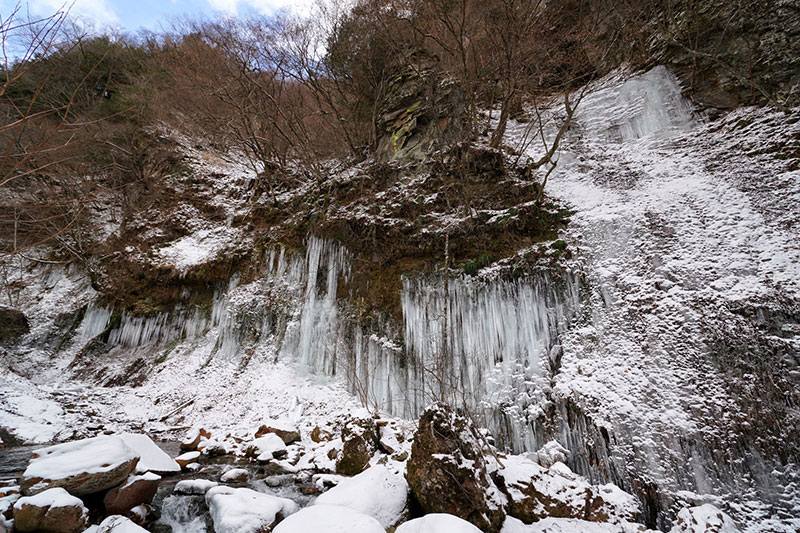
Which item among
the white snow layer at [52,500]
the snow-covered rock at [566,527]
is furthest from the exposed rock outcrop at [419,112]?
the white snow layer at [52,500]

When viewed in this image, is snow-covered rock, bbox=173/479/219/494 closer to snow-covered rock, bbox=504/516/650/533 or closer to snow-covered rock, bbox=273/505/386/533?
snow-covered rock, bbox=273/505/386/533

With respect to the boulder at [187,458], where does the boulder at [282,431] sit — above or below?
above

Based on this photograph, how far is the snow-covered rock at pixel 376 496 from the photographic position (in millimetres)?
3803

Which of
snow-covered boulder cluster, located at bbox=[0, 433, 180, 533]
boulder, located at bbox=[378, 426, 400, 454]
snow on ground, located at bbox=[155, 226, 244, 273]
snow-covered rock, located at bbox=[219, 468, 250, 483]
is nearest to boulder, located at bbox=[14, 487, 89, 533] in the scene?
snow-covered boulder cluster, located at bbox=[0, 433, 180, 533]

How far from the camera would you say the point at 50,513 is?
3398 mm

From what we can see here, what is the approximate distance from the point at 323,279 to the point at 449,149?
497cm

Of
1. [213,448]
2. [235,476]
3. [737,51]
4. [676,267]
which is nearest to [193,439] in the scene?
[213,448]

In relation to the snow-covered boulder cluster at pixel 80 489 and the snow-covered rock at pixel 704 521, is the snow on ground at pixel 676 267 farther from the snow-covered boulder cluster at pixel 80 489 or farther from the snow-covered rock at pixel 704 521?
the snow-covered boulder cluster at pixel 80 489

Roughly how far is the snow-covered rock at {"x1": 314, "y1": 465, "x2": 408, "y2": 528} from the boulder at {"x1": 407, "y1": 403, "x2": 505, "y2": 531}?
0.61 ft

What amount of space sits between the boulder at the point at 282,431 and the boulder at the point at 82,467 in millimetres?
2789

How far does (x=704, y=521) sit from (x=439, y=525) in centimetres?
302

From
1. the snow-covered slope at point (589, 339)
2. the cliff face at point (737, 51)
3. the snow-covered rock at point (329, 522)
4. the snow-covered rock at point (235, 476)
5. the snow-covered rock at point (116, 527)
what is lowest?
the snow-covered rock at point (116, 527)

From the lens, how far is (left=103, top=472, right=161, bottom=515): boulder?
13.1 ft

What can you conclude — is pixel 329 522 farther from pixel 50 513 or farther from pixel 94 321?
pixel 94 321
